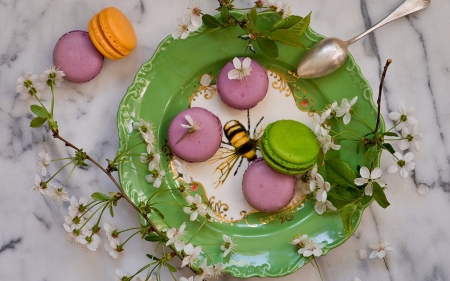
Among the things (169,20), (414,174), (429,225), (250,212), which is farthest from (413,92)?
(169,20)

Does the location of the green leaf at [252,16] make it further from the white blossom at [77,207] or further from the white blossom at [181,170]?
the white blossom at [77,207]

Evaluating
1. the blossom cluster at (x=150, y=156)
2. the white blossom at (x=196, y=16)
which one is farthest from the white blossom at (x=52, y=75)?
the white blossom at (x=196, y=16)

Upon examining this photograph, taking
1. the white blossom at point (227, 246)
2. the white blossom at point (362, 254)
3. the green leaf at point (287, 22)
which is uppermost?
the green leaf at point (287, 22)

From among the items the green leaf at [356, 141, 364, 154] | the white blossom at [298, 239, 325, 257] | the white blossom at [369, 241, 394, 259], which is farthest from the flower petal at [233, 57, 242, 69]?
the white blossom at [369, 241, 394, 259]

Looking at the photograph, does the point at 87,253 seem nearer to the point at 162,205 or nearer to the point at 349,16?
the point at 162,205

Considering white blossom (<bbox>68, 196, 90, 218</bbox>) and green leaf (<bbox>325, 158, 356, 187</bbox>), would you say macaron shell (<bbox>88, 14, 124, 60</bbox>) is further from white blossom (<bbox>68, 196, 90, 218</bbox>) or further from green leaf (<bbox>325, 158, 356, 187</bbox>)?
green leaf (<bbox>325, 158, 356, 187</bbox>)

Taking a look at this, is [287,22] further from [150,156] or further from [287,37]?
[150,156]

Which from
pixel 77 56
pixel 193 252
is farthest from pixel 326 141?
pixel 77 56
